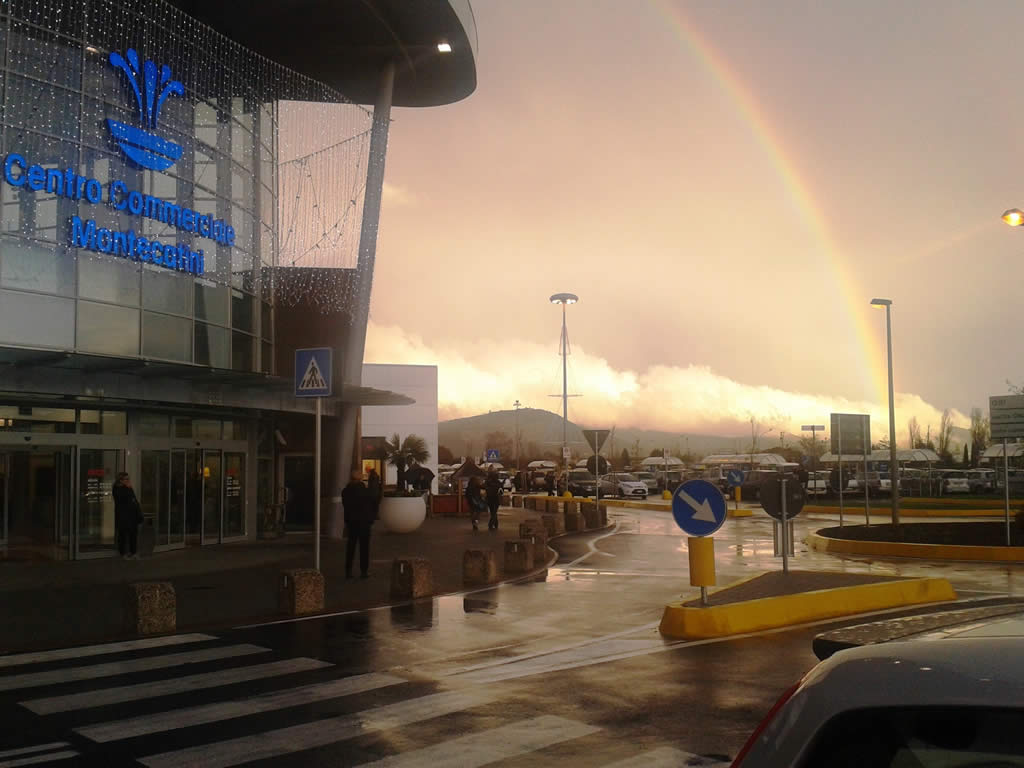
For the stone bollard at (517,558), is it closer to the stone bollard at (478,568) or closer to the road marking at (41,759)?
the stone bollard at (478,568)

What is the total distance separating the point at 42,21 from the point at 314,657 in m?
16.3

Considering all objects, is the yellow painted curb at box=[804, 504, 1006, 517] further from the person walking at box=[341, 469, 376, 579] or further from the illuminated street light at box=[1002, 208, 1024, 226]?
the person walking at box=[341, 469, 376, 579]

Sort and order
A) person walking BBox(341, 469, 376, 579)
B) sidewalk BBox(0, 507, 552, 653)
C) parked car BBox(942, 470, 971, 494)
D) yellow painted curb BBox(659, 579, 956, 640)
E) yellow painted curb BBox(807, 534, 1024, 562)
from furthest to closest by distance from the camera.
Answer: parked car BBox(942, 470, 971, 494) → yellow painted curb BBox(807, 534, 1024, 562) → person walking BBox(341, 469, 376, 579) → sidewalk BBox(0, 507, 552, 653) → yellow painted curb BBox(659, 579, 956, 640)

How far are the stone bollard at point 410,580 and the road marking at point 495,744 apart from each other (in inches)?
285

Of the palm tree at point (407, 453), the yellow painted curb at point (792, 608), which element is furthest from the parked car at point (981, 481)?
the yellow painted curb at point (792, 608)

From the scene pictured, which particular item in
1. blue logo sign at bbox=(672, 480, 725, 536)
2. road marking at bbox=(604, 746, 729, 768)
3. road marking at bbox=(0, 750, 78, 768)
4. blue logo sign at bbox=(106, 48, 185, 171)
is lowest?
road marking at bbox=(0, 750, 78, 768)

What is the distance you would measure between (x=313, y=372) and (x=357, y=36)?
14.1 metres

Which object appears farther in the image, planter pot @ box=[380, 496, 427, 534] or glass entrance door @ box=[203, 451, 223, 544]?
planter pot @ box=[380, 496, 427, 534]

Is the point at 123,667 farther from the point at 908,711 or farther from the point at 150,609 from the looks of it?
the point at 908,711

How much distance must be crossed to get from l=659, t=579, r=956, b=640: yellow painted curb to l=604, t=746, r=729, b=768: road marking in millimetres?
4652

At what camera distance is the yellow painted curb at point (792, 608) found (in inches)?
435

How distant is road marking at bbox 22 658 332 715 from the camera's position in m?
7.82

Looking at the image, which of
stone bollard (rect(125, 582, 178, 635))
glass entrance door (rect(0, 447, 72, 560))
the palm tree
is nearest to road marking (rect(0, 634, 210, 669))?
stone bollard (rect(125, 582, 178, 635))

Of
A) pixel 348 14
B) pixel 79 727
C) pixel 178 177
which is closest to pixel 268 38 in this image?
pixel 348 14
